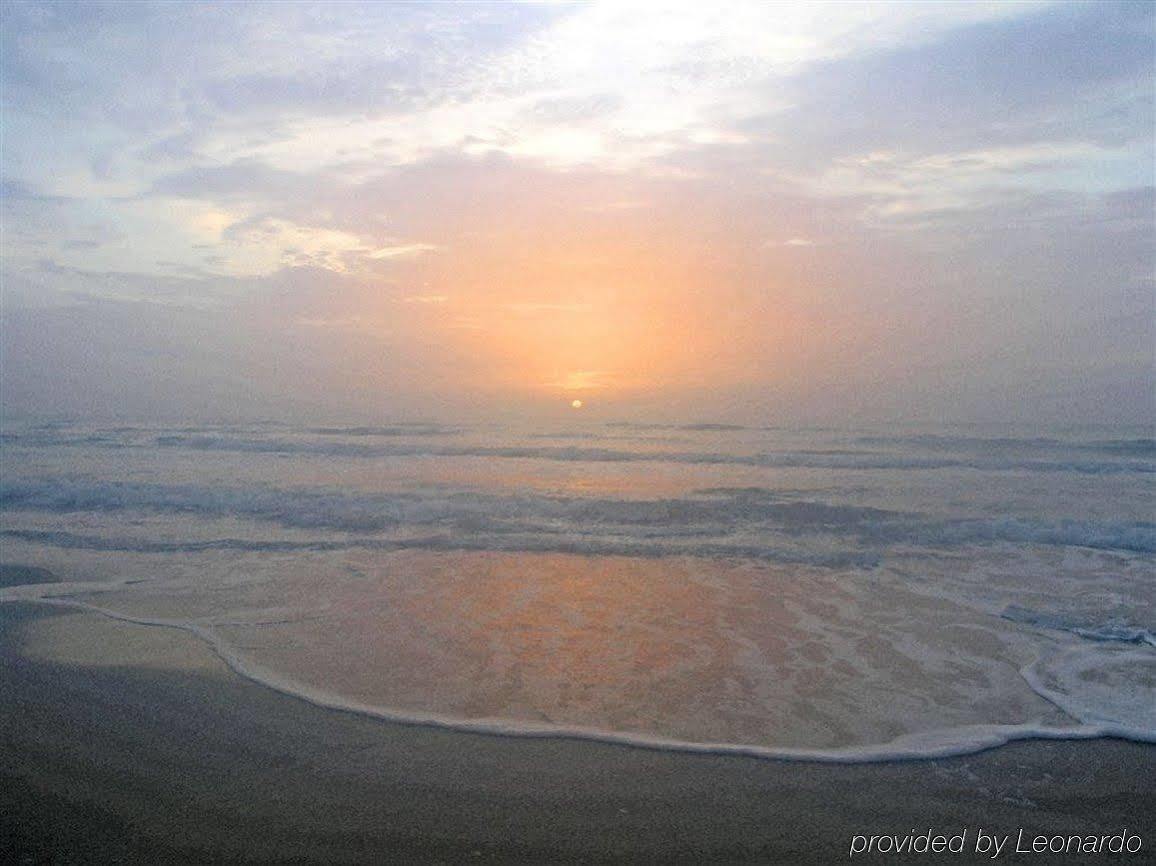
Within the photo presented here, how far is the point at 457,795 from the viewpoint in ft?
15.1

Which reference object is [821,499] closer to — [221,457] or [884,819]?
[884,819]

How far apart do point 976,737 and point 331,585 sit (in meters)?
7.48

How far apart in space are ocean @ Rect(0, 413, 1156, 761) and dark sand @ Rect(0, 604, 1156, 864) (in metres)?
0.35

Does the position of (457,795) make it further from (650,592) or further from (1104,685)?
(650,592)

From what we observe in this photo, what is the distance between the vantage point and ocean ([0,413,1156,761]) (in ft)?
19.9

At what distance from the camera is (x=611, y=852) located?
4.01 m

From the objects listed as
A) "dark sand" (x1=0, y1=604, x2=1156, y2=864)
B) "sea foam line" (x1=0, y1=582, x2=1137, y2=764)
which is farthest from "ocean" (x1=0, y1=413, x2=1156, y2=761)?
"dark sand" (x1=0, y1=604, x2=1156, y2=864)

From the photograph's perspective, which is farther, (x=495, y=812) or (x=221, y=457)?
(x=221, y=457)

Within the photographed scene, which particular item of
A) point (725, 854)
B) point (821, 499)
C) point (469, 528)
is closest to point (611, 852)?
point (725, 854)

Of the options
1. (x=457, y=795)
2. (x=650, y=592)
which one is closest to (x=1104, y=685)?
(x=650, y=592)

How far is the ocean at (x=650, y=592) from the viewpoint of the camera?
6.08 m

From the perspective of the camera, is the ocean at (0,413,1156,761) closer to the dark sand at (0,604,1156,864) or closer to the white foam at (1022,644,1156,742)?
the white foam at (1022,644,1156,742)

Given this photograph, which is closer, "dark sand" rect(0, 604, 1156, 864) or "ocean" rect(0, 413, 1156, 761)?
"dark sand" rect(0, 604, 1156, 864)

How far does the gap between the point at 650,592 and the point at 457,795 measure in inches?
229
